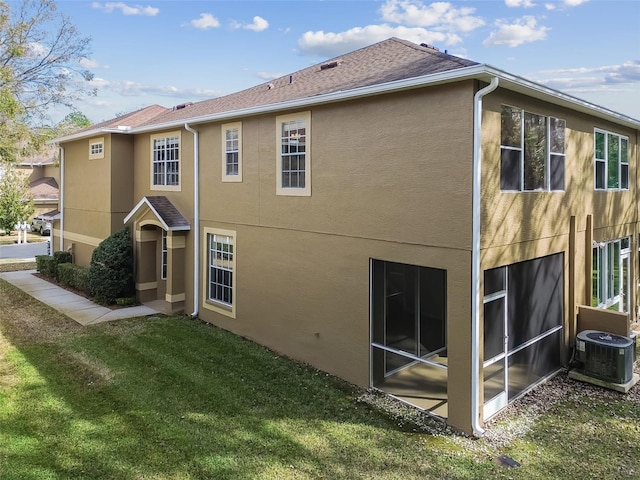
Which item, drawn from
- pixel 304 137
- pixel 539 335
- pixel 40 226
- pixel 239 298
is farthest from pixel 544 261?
pixel 40 226

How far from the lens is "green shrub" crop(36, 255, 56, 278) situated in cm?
1820

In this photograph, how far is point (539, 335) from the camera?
9.24 metres

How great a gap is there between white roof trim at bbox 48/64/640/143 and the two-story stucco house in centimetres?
3

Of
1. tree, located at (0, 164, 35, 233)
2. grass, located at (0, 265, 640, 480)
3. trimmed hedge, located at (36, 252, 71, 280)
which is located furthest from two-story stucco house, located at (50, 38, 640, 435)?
tree, located at (0, 164, 35, 233)

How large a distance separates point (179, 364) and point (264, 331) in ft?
7.14

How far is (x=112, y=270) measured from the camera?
14.3 meters

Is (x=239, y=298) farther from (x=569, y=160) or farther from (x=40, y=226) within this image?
(x=40, y=226)

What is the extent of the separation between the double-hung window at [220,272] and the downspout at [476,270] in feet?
22.0

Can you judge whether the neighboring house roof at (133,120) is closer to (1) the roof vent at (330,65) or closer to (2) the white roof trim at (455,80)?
(2) the white roof trim at (455,80)

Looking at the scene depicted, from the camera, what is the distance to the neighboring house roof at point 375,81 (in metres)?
7.19

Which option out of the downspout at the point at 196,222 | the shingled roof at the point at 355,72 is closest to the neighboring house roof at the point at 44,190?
the shingled roof at the point at 355,72

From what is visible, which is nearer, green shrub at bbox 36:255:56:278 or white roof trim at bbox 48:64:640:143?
white roof trim at bbox 48:64:640:143

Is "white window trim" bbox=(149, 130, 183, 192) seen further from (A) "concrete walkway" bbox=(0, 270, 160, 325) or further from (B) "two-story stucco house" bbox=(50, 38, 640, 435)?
(A) "concrete walkway" bbox=(0, 270, 160, 325)

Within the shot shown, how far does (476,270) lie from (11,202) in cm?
3026
